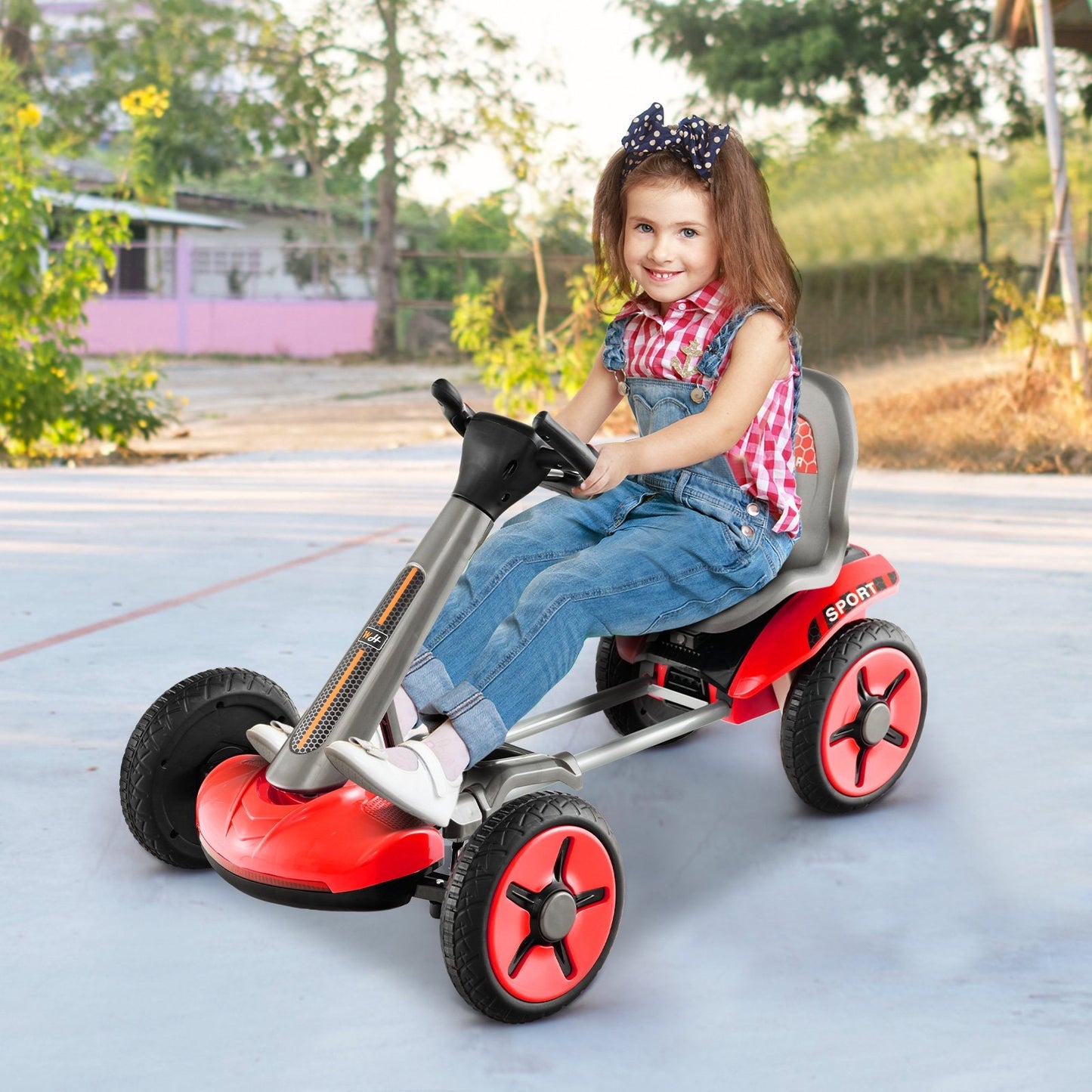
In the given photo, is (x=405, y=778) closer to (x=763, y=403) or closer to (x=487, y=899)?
(x=487, y=899)

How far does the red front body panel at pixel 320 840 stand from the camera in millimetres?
1542

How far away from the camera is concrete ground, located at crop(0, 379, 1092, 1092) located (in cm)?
144

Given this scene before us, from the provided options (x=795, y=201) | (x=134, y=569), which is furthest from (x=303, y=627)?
(x=795, y=201)

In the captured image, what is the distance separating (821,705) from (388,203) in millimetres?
17467

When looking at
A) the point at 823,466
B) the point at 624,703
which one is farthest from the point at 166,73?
the point at 823,466

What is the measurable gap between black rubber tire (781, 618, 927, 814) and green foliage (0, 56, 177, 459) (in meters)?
5.19

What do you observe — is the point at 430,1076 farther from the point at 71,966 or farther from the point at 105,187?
the point at 105,187

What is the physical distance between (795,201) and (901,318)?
246 centimetres

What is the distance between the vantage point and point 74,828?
6.70 feet

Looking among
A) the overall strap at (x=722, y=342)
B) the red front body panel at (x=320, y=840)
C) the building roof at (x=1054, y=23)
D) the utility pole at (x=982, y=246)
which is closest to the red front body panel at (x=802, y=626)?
the overall strap at (x=722, y=342)

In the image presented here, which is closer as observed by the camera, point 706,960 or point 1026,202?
point 706,960

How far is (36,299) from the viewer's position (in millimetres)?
6465

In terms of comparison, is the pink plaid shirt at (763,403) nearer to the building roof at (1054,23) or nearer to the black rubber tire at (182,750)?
the black rubber tire at (182,750)

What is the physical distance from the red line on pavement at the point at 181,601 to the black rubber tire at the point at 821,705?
5.65 ft
